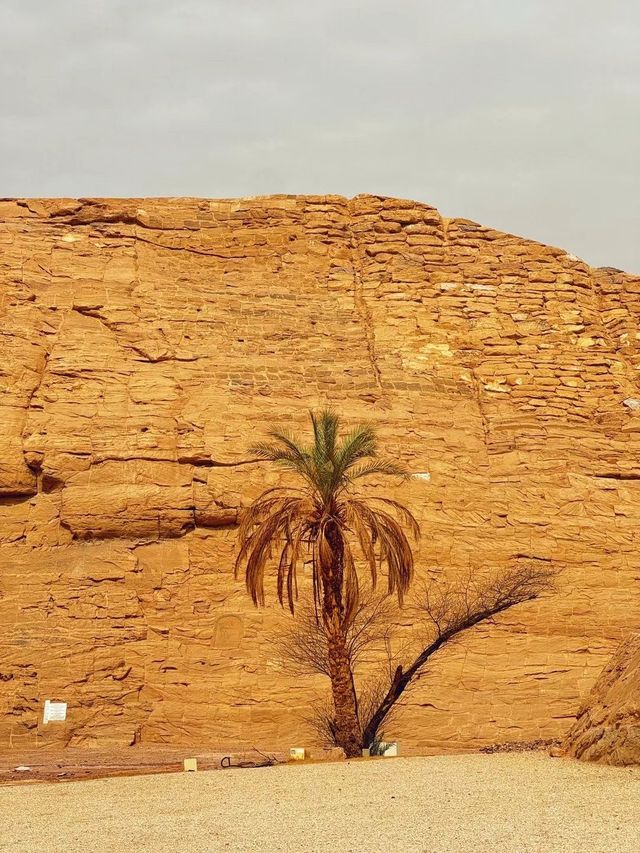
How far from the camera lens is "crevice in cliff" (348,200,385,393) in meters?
22.5

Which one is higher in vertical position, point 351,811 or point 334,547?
point 334,547

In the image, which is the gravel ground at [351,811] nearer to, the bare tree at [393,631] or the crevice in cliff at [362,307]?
the bare tree at [393,631]

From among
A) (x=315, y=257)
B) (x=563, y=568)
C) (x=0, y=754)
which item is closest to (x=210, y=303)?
(x=315, y=257)

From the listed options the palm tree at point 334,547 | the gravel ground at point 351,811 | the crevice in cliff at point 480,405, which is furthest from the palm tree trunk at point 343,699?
the crevice in cliff at point 480,405

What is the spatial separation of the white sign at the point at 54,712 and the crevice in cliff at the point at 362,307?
753 cm

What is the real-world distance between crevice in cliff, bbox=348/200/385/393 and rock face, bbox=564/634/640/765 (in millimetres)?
10950

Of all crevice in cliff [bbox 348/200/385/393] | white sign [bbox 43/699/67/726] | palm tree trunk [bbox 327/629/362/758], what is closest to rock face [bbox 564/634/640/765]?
palm tree trunk [bbox 327/629/362/758]

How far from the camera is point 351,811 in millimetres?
8969

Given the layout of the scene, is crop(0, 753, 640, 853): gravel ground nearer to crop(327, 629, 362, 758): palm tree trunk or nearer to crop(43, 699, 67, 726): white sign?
crop(327, 629, 362, 758): palm tree trunk

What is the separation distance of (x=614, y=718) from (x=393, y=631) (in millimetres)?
8189

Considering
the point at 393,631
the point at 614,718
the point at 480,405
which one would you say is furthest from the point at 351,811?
the point at 480,405

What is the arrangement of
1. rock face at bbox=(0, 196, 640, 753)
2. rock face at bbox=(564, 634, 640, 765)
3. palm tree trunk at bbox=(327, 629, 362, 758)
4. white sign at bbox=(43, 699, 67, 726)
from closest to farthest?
rock face at bbox=(564, 634, 640, 765) < palm tree trunk at bbox=(327, 629, 362, 758) < white sign at bbox=(43, 699, 67, 726) < rock face at bbox=(0, 196, 640, 753)

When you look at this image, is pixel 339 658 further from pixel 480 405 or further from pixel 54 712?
pixel 480 405

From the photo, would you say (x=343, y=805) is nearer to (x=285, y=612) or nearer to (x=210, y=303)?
(x=285, y=612)
